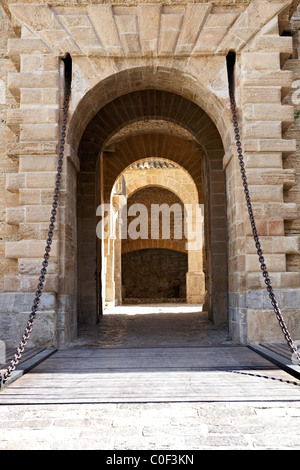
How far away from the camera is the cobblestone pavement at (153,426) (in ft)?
7.64

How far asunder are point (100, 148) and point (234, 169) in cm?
417

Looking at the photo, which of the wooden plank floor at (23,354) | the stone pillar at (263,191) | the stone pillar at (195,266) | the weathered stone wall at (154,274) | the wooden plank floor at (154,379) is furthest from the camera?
the weathered stone wall at (154,274)

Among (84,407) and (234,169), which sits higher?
(234,169)

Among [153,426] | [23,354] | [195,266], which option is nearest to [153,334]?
[23,354]

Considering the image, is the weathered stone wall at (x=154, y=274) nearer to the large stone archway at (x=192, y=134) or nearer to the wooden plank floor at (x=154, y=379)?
the large stone archway at (x=192, y=134)

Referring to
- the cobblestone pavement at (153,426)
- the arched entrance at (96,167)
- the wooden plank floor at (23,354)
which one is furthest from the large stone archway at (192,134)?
the cobblestone pavement at (153,426)

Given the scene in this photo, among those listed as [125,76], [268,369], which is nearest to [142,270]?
[125,76]

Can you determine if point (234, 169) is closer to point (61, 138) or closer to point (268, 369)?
point (61, 138)

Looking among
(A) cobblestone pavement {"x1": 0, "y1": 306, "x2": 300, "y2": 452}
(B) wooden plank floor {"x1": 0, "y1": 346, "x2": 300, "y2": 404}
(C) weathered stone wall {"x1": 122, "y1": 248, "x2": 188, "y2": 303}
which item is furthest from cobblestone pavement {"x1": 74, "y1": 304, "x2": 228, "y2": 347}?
(C) weathered stone wall {"x1": 122, "y1": 248, "x2": 188, "y2": 303}

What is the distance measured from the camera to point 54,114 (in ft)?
17.7

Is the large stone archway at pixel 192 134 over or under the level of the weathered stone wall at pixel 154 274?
over

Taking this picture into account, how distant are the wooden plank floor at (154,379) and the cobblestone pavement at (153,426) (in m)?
0.13

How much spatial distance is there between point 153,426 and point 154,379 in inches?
41.3

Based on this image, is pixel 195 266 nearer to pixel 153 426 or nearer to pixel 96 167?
pixel 96 167
